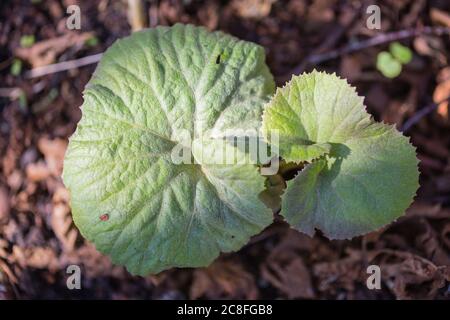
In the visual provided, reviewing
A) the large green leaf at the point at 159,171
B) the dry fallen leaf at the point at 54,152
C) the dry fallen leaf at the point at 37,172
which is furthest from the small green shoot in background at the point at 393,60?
the dry fallen leaf at the point at 37,172

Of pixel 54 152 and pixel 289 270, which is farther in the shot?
pixel 54 152

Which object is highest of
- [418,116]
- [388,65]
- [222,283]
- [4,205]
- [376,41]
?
[376,41]

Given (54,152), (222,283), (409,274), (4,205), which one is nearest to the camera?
(409,274)

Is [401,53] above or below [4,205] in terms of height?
above

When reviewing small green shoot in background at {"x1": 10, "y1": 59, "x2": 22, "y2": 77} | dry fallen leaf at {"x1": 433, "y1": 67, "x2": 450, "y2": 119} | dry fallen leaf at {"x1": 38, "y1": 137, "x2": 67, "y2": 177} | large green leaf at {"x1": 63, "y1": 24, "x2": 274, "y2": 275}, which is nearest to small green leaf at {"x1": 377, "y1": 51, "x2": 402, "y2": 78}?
dry fallen leaf at {"x1": 433, "y1": 67, "x2": 450, "y2": 119}

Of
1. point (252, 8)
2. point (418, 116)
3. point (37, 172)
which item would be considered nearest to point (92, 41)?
point (37, 172)

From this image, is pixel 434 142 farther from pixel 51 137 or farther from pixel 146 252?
pixel 51 137

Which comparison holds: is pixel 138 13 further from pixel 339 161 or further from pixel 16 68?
pixel 339 161
